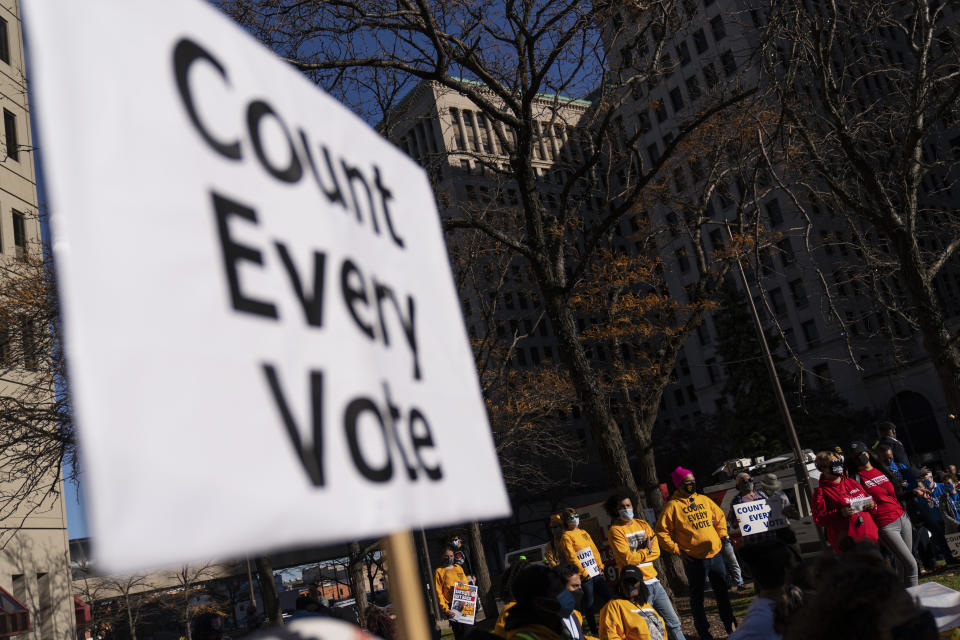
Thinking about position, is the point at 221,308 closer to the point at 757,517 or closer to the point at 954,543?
the point at 757,517

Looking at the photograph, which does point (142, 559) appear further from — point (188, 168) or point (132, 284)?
point (188, 168)

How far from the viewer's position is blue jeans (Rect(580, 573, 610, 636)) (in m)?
10.6

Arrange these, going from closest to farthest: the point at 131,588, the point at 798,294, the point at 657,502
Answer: the point at 657,502 < the point at 131,588 < the point at 798,294

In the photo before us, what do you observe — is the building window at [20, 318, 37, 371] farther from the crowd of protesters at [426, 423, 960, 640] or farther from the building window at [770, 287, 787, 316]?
the building window at [770, 287, 787, 316]

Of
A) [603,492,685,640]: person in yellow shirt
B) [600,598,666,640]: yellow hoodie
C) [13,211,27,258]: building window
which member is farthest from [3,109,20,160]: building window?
[600,598,666,640]: yellow hoodie

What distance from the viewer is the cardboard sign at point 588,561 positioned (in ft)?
33.9

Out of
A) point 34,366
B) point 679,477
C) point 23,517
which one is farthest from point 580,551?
point 23,517

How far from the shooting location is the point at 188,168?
162 cm

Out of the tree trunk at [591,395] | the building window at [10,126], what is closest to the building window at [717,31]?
the tree trunk at [591,395]

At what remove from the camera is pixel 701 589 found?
30.9 ft

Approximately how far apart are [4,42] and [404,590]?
1187 inches

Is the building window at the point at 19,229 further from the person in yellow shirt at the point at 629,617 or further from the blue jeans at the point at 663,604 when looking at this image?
the person in yellow shirt at the point at 629,617

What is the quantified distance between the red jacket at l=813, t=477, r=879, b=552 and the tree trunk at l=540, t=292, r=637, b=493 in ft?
10.4

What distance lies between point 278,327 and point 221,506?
41 centimetres
